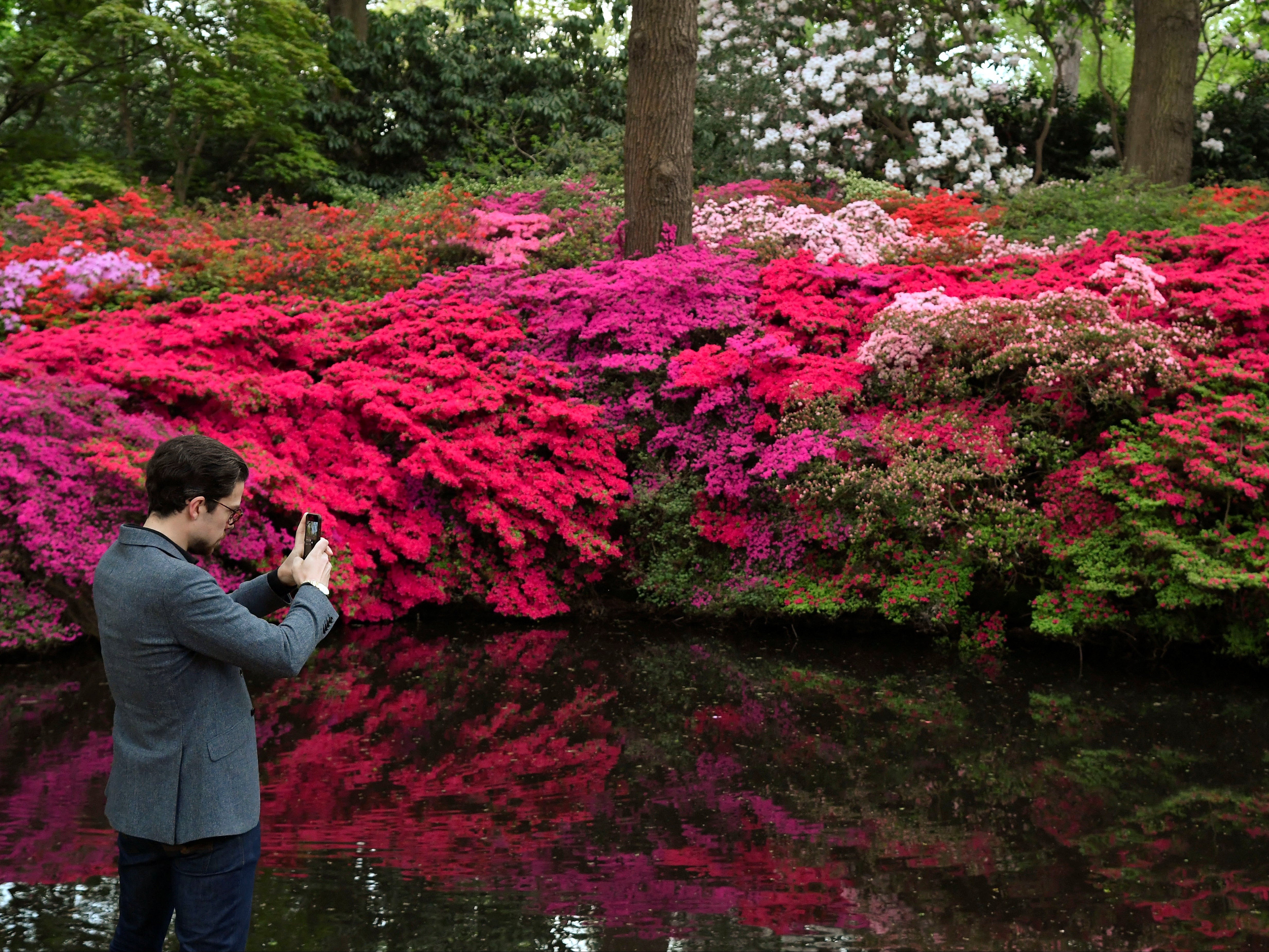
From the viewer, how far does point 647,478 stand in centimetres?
826

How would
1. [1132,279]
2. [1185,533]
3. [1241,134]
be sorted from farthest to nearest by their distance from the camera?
1. [1241,134]
2. [1132,279]
3. [1185,533]

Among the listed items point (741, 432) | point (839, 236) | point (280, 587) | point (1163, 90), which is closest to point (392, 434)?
point (741, 432)

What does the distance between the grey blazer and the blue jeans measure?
0.05 metres

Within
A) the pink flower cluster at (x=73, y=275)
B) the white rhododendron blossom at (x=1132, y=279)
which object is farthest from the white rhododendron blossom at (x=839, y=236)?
the pink flower cluster at (x=73, y=275)

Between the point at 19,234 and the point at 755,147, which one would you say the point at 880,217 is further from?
the point at 19,234

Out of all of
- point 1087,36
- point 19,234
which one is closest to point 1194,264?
point 19,234

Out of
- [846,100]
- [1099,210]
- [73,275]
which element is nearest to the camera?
[73,275]

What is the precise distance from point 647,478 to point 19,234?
676cm

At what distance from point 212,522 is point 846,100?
44.4 ft

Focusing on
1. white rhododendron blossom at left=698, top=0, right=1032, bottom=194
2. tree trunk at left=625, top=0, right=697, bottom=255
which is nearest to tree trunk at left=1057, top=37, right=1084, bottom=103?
white rhododendron blossom at left=698, top=0, right=1032, bottom=194

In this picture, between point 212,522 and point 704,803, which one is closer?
point 212,522

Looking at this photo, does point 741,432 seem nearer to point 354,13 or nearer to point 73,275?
point 73,275

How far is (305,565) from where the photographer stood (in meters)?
2.60

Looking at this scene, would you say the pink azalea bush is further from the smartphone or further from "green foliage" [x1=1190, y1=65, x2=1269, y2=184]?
"green foliage" [x1=1190, y1=65, x2=1269, y2=184]
